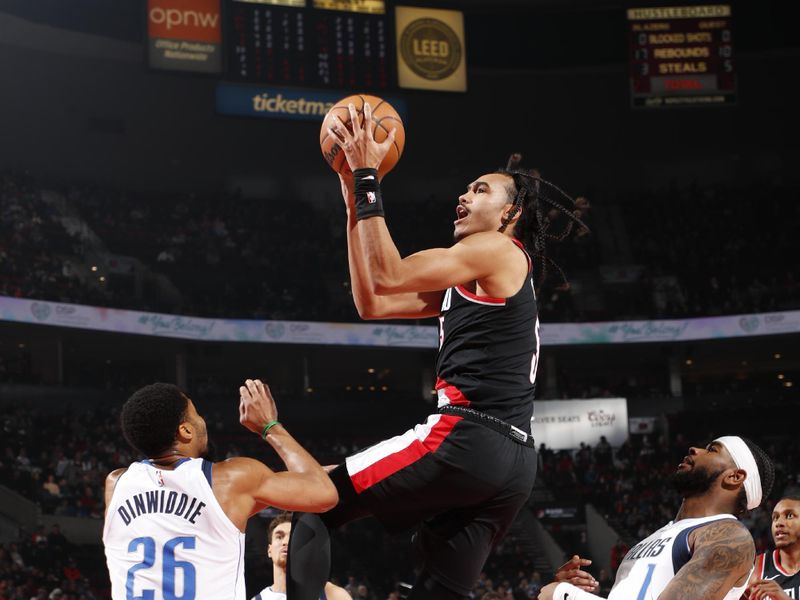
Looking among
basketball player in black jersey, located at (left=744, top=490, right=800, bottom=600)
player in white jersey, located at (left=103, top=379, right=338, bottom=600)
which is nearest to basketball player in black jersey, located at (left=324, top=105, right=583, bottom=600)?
player in white jersey, located at (left=103, top=379, right=338, bottom=600)

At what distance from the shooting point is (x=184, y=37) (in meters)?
23.0

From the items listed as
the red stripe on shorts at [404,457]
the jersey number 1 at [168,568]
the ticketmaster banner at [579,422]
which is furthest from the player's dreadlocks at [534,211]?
the ticketmaster banner at [579,422]

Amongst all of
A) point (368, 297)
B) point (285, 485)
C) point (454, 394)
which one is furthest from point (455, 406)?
point (285, 485)

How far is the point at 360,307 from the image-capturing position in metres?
4.22

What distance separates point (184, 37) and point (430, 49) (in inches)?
229

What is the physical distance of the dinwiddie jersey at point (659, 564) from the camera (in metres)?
4.20

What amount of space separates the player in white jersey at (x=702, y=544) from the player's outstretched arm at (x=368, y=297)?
1.28 m

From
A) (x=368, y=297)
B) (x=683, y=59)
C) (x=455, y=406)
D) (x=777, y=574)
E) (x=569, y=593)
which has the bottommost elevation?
(x=777, y=574)

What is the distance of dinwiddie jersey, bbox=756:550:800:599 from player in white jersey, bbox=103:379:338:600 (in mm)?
3641

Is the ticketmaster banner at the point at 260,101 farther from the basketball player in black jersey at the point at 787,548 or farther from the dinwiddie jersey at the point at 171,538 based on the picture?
the dinwiddie jersey at the point at 171,538

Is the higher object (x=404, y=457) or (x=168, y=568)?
(x=404, y=457)

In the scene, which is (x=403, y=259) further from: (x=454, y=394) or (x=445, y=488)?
(x=445, y=488)

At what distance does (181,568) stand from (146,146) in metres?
29.0

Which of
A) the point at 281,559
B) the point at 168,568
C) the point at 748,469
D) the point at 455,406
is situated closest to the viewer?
the point at 168,568
